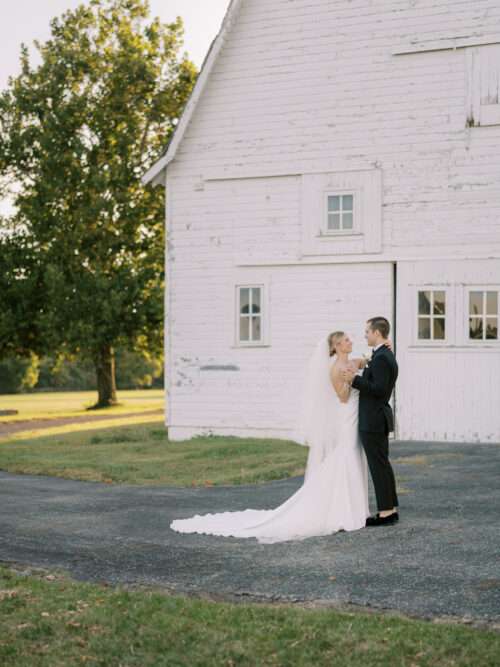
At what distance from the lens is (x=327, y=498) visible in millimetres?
9664

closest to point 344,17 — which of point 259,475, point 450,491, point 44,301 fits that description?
point 259,475

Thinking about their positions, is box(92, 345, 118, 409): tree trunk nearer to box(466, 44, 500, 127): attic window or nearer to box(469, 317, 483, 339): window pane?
box(469, 317, 483, 339): window pane

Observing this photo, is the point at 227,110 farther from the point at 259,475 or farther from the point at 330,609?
the point at 330,609

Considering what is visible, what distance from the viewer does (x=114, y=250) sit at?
3322cm

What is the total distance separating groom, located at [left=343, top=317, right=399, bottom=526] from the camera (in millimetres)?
9602

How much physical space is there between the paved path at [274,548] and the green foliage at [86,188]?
1903 centimetres

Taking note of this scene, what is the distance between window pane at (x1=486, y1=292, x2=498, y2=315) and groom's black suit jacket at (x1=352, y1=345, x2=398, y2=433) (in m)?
8.68

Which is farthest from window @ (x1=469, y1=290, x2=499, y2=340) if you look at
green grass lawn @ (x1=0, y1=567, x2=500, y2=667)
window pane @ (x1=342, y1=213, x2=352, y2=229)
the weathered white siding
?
green grass lawn @ (x1=0, y1=567, x2=500, y2=667)

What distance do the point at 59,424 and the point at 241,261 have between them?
1183 cm

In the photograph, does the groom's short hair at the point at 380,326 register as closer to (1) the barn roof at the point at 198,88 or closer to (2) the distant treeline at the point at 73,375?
(1) the barn roof at the point at 198,88

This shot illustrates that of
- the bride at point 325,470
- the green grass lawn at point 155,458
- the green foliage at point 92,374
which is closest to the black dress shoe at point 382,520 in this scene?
the bride at point 325,470

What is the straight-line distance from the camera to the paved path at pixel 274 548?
7.18 m

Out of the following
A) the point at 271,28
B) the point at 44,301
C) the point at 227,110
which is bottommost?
the point at 44,301

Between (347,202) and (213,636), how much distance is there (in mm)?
13880
